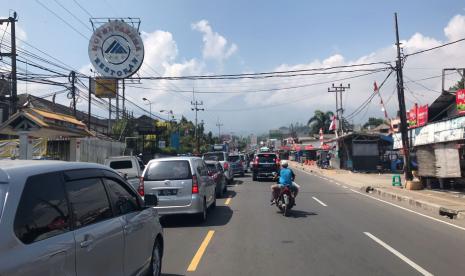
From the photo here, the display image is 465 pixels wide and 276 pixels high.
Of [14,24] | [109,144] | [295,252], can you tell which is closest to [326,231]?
[295,252]

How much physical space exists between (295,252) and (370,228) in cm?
365

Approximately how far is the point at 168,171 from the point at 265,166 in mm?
19338

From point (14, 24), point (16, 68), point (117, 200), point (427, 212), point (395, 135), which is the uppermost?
point (14, 24)

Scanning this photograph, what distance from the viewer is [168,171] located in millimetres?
12672

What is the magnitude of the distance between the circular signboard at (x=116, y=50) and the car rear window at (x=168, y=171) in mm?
15192

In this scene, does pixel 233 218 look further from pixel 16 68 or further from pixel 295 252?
pixel 16 68

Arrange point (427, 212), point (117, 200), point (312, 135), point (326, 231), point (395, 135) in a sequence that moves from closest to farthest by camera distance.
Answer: point (117, 200)
point (326, 231)
point (427, 212)
point (395, 135)
point (312, 135)

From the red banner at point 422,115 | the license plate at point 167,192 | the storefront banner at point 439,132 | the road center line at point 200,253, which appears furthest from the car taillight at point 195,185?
the red banner at point 422,115

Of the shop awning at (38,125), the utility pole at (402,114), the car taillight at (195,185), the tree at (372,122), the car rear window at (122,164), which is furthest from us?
the tree at (372,122)

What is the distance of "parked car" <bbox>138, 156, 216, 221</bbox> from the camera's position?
12.3 m

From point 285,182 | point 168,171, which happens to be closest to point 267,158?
point 285,182

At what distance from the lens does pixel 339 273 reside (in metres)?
7.21

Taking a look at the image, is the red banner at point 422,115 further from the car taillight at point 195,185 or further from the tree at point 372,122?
the tree at point 372,122

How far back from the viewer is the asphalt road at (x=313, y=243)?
7.61 meters
